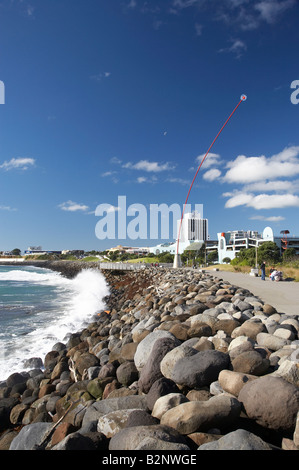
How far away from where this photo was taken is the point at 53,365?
20.7 ft

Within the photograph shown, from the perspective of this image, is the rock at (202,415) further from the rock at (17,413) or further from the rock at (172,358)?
the rock at (17,413)

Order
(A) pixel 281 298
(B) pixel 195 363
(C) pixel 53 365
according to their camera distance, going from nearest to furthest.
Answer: (B) pixel 195 363
(C) pixel 53 365
(A) pixel 281 298

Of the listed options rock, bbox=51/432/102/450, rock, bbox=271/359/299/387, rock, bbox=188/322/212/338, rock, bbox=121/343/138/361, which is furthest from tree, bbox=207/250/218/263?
rock, bbox=51/432/102/450

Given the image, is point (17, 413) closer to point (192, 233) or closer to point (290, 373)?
point (290, 373)

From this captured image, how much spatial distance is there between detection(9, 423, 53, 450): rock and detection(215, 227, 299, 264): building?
69143 mm

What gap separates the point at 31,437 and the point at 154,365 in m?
1.56

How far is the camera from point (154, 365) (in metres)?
3.38

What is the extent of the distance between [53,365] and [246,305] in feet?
15.6

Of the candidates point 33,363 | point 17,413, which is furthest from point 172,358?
point 33,363

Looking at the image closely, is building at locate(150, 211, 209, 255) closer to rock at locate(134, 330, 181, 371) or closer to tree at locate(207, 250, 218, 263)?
tree at locate(207, 250, 218, 263)

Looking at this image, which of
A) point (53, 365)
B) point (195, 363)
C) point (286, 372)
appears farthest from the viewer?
point (53, 365)
